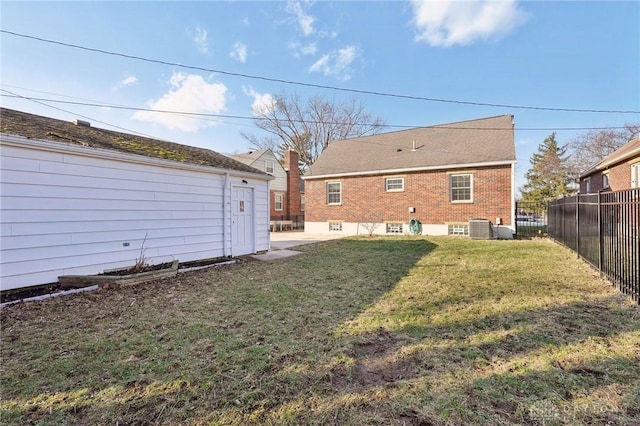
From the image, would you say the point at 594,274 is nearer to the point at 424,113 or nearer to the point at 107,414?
the point at 107,414

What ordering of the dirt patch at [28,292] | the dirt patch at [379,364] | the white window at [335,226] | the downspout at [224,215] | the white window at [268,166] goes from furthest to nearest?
the white window at [268,166]
the white window at [335,226]
the downspout at [224,215]
the dirt patch at [28,292]
the dirt patch at [379,364]

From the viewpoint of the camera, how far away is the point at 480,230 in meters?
12.3

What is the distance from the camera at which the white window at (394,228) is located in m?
15.2

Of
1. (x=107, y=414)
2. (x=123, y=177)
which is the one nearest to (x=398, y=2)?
(x=123, y=177)

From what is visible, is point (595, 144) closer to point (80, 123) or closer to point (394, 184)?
point (394, 184)

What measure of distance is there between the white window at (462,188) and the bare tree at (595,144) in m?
19.8

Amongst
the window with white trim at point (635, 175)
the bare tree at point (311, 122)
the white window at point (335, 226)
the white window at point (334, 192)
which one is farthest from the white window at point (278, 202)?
the window with white trim at point (635, 175)

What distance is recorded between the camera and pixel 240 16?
9.66 metres

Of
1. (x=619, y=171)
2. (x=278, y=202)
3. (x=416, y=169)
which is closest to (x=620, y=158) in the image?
(x=619, y=171)

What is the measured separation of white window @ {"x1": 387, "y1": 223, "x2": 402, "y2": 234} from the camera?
15.2 meters

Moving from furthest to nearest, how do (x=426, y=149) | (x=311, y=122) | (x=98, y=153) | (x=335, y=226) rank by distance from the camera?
(x=311, y=122) < (x=335, y=226) < (x=426, y=149) < (x=98, y=153)

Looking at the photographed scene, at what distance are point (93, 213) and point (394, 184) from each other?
1278 cm

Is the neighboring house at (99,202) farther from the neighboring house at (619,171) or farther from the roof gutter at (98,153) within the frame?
the neighboring house at (619,171)

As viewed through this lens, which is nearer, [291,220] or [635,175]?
[635,175]
